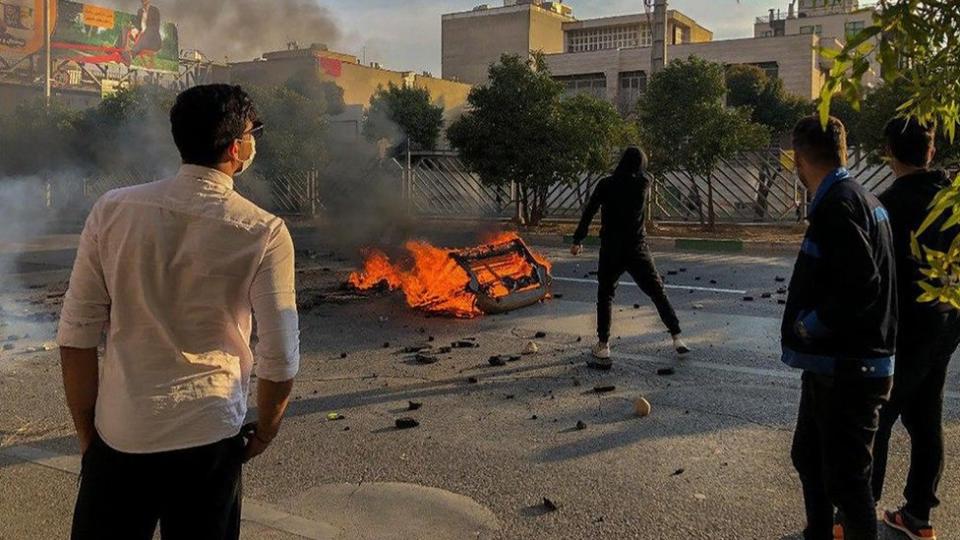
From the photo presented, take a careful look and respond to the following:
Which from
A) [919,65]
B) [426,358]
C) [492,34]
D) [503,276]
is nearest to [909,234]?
[919,65]

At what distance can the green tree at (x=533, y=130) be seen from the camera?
1767cm

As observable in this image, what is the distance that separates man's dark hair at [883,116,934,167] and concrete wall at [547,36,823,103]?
49.8 meters

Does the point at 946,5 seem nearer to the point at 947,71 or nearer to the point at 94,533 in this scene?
the point at 947,71

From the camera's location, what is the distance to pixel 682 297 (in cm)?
988

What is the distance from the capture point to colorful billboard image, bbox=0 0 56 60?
45.7 meters

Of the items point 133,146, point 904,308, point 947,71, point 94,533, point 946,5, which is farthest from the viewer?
point 133,146

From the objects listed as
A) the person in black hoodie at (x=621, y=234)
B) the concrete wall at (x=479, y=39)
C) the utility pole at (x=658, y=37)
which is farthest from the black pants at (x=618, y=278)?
the concrete wall at (x=479, y=39)

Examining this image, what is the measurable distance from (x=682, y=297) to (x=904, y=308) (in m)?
6.67

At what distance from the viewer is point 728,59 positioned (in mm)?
54250

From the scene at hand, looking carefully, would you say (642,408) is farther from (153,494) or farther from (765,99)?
(765,99)

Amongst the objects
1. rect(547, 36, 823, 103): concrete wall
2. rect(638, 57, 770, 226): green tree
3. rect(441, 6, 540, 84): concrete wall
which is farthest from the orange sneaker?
rect(441, 6, 540, 84): concrete wall

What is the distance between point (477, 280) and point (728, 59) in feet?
166

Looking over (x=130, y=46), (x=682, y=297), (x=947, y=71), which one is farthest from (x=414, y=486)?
(x=130, y=46)

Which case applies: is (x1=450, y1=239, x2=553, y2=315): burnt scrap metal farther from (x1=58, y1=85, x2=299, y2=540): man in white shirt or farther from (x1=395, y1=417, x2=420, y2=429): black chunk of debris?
(x1=58, y1=85, x2=299, y2=540): man in white shirt
